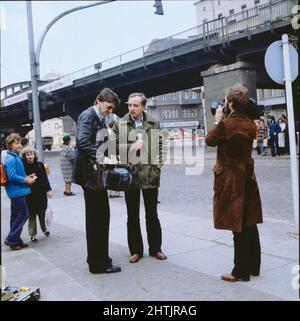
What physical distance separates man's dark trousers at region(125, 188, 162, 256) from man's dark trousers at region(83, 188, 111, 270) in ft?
1.30

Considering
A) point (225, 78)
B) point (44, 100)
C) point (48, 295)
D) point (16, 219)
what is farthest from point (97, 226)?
point (225, 78)

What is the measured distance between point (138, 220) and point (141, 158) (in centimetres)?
75

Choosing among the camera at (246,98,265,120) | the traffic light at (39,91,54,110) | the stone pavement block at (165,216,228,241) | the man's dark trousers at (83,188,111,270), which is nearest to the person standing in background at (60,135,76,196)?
the traffic light at (39,91,54,110)

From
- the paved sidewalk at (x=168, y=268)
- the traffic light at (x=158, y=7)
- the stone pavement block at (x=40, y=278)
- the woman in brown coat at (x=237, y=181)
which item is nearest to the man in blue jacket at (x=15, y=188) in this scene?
the paved sidewalk at (x=168, y=268)

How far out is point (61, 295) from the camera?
4.22m

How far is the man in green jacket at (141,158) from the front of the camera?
16.4 feet

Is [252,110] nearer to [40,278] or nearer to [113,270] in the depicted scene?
[113,270]

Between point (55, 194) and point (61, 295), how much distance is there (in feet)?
31.4

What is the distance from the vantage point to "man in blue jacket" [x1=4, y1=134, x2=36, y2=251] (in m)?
6.39

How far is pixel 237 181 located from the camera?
4.17 m

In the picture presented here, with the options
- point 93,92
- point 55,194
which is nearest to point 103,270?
point 55,194

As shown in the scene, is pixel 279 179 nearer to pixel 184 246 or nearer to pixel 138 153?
pixel 184 246

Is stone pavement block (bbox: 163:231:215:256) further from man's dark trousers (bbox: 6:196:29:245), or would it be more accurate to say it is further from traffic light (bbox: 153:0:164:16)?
traffic light (bbox: 153:0:164:16)
